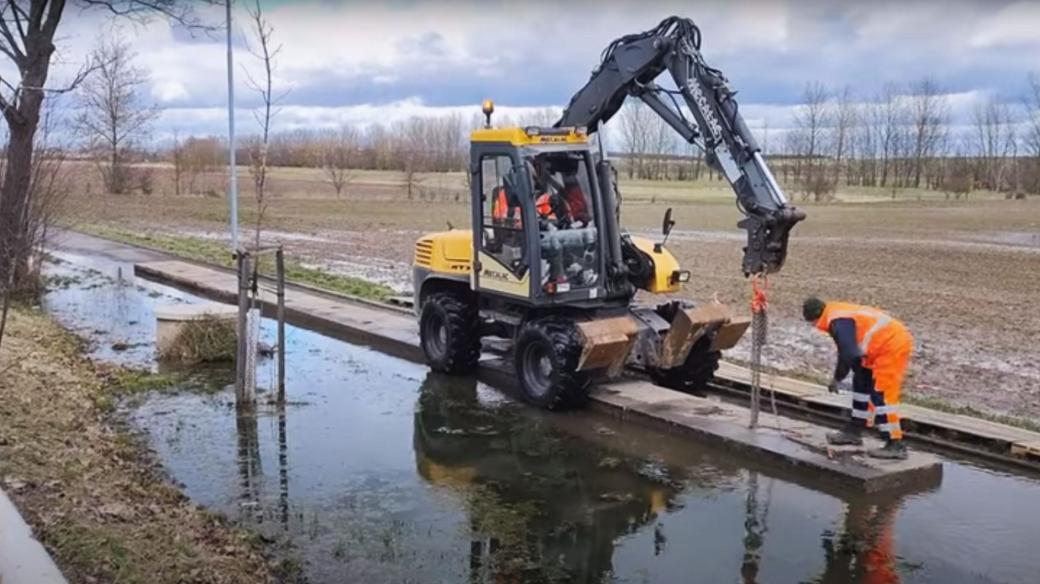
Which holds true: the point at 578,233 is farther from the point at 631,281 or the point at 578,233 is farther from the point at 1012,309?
the point at 1012,309

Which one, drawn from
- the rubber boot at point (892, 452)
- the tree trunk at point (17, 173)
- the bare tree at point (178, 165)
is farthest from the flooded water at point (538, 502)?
the bare tree at point (178, 165)

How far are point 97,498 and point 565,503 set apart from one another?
3.25 meters

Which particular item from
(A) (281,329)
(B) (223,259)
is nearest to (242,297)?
(A) (281,329)

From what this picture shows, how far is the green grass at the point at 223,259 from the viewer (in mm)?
18403

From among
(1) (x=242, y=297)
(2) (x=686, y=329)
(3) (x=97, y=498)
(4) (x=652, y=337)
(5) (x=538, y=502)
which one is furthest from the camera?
(4) (x=652, y=337)

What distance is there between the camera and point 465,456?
28.5ft

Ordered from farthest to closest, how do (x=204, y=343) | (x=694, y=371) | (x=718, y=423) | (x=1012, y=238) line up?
1. (x=1012, y=238)
2. (x=204, y=343)
3. (x=694, y=371)
4. (x=718, y=423)

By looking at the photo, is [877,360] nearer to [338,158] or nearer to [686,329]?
[686,329]

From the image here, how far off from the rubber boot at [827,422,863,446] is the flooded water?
1.74 ft

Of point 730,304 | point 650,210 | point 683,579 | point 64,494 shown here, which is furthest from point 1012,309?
point 650,210

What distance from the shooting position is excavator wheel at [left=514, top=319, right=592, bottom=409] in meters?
9.68

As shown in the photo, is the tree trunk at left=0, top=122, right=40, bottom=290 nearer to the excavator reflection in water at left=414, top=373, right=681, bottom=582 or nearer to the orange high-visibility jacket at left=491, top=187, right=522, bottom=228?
the orange high-visibility jacket at left=491, top=187, right=522, bottom=228

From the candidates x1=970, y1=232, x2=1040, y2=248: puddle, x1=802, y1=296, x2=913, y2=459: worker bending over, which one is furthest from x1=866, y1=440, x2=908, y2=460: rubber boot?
x1=970, y1=232, x2=1040, y2=248: puddle

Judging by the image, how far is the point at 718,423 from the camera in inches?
359
